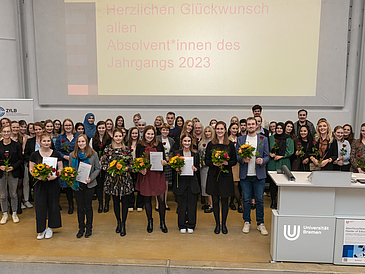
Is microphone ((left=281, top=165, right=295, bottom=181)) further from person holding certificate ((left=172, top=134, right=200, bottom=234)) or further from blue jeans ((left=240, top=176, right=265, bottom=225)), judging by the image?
person holding certificate ((left=172, top=134, right=200, bottom=234))

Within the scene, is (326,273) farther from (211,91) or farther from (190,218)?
(211,91)

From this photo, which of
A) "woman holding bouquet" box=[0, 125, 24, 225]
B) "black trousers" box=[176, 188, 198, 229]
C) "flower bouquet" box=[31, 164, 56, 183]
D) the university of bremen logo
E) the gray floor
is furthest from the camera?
"woman holding bouquet" box=[0, 125, 24, 225]

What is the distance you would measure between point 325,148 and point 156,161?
10.3ft

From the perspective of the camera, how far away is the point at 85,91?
7.67 metres

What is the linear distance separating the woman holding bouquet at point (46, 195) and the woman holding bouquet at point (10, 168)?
99 centimetres

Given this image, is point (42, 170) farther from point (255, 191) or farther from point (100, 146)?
point (255, 191)

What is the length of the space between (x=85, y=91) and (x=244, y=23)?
4981 mm

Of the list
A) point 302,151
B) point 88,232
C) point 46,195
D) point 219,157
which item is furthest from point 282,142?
point 46,195

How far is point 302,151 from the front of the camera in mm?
5000

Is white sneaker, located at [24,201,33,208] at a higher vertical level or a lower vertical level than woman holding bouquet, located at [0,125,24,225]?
lower

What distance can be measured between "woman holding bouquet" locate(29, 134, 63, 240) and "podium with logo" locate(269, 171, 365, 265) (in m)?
3.19

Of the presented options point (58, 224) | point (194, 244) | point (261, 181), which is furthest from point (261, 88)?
point (58, 224)

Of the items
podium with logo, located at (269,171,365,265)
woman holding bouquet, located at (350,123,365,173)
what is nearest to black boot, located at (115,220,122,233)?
podium with logo, located at (269,171,365,265)

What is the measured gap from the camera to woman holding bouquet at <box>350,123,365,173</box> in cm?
457
